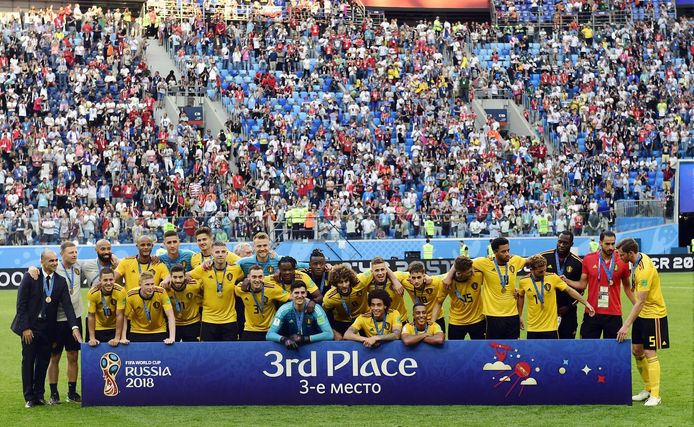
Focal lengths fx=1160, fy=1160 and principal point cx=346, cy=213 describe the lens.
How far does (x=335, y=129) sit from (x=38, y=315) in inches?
1234

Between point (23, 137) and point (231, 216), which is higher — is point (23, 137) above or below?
above

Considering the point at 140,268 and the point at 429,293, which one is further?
the point at 140,268

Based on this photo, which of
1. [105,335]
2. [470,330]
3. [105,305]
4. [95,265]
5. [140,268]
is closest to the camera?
[105,305]

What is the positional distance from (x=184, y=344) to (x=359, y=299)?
222cm

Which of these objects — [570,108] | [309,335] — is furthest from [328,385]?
[570,108]

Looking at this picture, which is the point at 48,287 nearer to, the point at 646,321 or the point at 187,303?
the point at 187,303

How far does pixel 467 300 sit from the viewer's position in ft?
48.2

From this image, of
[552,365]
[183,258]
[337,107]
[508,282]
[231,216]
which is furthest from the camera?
[337,107]

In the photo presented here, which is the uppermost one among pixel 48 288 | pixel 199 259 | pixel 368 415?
pixel 199 259

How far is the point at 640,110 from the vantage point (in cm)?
4903

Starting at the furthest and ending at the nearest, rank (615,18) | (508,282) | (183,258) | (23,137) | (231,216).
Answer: (615,18)
(23,137)
(231,216)
(183,258)
(508,282)

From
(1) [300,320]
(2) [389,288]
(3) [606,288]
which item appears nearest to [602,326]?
(3) [606,288]

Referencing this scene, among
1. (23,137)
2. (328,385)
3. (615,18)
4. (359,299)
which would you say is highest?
(615,18)

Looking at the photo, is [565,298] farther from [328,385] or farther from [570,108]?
[570,108]
